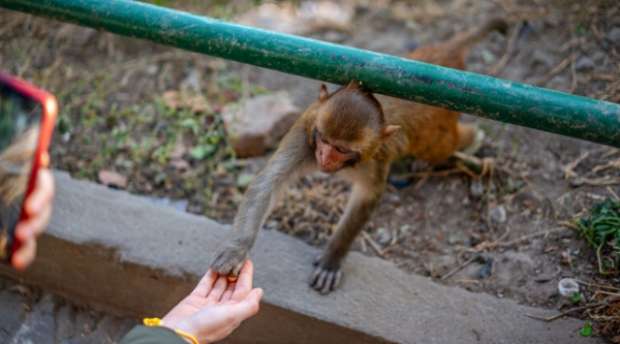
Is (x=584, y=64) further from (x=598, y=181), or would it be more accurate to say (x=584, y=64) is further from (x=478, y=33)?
(x=598, y=181)

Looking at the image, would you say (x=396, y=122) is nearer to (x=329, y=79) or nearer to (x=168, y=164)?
(x=329, y=79)

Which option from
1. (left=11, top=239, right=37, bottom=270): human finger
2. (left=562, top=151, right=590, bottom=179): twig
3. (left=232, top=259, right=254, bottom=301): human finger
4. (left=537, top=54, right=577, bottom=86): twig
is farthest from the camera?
(left=537, top=54, right=577, bottom=86): twig

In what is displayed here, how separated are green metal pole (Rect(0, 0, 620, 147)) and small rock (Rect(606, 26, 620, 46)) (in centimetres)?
311

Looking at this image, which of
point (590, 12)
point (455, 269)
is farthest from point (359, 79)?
point (590, 12)

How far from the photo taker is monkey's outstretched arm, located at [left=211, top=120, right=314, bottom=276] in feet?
12.4

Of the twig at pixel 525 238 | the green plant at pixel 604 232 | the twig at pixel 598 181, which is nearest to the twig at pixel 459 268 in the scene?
the twig at pixel 525 238

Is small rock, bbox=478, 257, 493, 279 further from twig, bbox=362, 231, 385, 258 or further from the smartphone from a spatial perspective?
the smartphone

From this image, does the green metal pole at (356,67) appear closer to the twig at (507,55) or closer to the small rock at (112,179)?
the small rock at (112,179)

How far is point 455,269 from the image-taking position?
4.46m

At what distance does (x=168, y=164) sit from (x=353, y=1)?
9.62 feet

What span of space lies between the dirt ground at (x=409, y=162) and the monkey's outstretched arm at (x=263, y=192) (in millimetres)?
770

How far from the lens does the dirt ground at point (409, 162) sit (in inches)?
177

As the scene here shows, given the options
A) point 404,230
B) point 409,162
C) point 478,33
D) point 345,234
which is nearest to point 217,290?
point 345,234

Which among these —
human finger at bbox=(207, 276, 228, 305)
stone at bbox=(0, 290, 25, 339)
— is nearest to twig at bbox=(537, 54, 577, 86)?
human finger at bbox=(207, 276, 228, 305)
